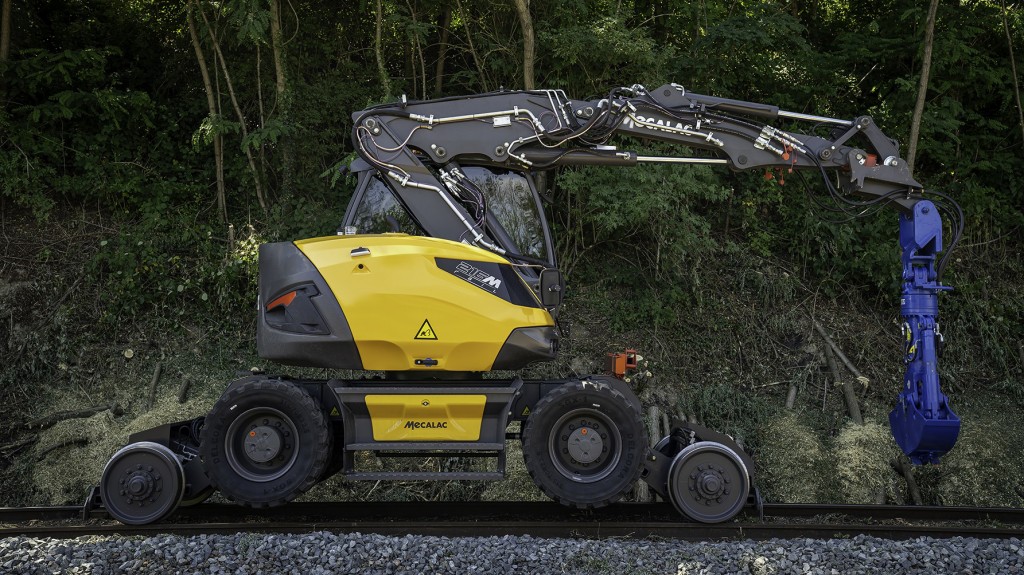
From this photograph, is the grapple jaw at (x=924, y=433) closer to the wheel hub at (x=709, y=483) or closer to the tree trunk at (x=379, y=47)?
the wheel hub at (x=709, y=483)

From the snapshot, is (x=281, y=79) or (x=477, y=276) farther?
(x=281, y=79)

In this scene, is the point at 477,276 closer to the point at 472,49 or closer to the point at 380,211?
the point at 380,211

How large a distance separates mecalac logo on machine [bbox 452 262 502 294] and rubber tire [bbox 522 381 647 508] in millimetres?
1035

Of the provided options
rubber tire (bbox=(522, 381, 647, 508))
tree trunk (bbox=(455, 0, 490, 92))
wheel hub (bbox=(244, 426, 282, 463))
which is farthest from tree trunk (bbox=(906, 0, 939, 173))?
wheel hub (bbox=(244, 426, 282, 463))

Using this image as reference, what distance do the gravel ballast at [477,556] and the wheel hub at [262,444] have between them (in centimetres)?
109

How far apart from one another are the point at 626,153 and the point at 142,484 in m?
5.05

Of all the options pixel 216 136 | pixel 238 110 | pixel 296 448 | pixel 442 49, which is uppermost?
pixel 442 49

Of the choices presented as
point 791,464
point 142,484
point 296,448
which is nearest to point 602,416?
point 296,448

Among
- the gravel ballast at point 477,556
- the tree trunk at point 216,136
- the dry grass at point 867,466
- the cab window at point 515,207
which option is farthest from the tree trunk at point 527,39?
the gravel ballast at point 477,556

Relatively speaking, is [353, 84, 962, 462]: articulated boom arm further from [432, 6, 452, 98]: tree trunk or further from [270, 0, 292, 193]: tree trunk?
[432, 6, 452, 98]: tree trunk

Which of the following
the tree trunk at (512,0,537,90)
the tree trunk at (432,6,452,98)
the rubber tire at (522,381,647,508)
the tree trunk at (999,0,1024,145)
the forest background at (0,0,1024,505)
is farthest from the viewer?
the tree trunk at (432,6,452,98)

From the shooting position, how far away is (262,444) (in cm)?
702

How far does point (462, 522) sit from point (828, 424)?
6059 mm

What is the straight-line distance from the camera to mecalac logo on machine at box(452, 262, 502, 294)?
6.84 m
